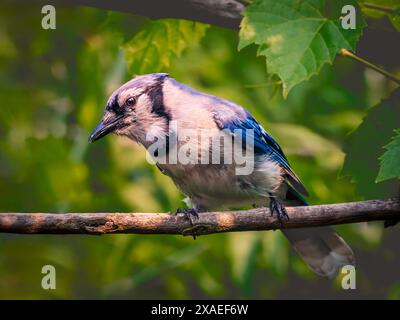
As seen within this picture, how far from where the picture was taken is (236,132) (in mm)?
3459

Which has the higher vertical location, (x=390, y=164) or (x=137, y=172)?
(x=137, y=172)

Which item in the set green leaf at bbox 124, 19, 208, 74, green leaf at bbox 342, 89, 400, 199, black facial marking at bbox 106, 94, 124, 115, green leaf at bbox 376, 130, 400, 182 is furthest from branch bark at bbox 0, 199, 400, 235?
green leaf at bbox 124, 19, 208, 74

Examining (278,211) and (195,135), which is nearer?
(278,211)

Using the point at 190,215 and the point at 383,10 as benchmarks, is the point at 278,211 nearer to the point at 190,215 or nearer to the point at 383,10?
the point at 190,215

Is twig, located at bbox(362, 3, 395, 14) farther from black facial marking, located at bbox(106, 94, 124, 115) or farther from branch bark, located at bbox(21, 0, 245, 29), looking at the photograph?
black facial marking, located at bbox(106, 94, 124, 115)

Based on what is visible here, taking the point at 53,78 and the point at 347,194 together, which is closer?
the point at 347,194

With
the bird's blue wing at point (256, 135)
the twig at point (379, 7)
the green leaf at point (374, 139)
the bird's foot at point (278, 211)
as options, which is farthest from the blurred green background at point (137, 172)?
the twig at point (379, 7)

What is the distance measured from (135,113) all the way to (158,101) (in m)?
0.12

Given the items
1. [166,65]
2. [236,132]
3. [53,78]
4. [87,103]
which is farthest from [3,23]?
[236,132]

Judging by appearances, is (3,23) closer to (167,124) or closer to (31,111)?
(31,111)

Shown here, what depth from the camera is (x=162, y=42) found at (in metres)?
3.66

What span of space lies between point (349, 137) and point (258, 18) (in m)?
0.76

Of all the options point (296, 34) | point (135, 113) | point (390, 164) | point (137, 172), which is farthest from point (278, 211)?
point (137, 172)

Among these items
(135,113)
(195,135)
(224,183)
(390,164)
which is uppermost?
(135,113)
